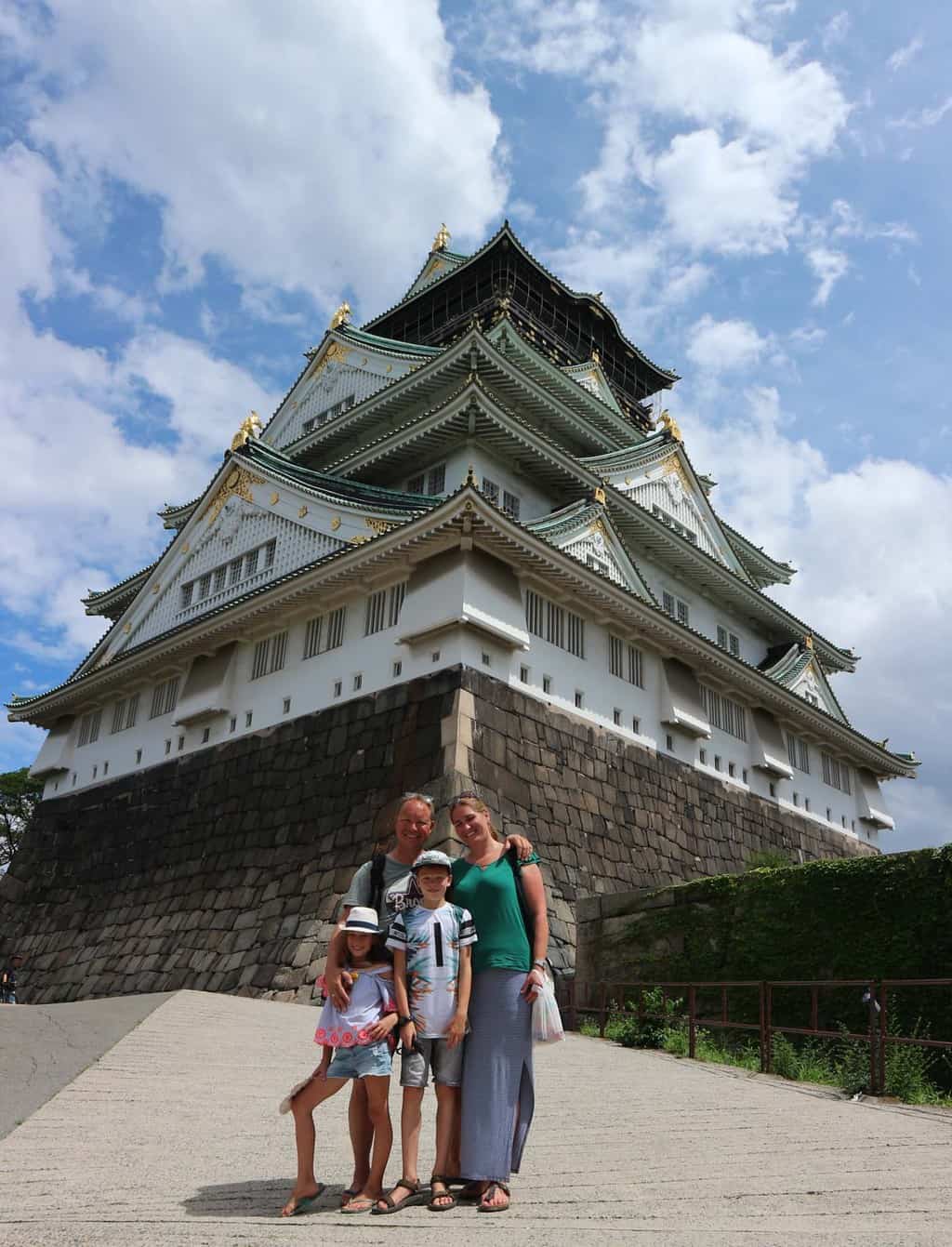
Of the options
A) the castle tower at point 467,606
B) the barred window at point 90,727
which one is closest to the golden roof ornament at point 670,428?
the castle tower at point 467,606

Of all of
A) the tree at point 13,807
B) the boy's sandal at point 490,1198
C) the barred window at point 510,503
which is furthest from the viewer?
the tree at point 13,807

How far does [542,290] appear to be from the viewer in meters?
34.1

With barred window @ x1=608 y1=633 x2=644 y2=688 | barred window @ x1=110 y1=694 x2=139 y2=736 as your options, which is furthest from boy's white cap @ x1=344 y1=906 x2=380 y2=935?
barred window @ x1=110 y1=694 x2=139 y2=736

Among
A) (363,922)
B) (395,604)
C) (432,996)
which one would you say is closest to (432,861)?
(363,922)

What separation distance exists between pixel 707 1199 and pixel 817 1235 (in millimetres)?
809

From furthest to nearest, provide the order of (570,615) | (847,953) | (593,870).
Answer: (570,615) < (593,870) < (847,953)

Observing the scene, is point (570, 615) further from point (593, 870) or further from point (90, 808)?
point (90, 808)

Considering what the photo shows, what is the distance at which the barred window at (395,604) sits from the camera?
18500 millimetres

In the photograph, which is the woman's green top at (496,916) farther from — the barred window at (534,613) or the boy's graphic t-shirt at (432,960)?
the barred window at (534,613)

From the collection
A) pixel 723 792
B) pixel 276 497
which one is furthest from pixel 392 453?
pixel 723 792

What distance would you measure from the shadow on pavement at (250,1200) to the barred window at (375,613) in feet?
46.4

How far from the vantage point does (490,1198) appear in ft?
13.7

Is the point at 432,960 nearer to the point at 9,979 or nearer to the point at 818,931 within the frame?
the point at 818,931

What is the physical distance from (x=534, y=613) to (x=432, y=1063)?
14472 millimetres
